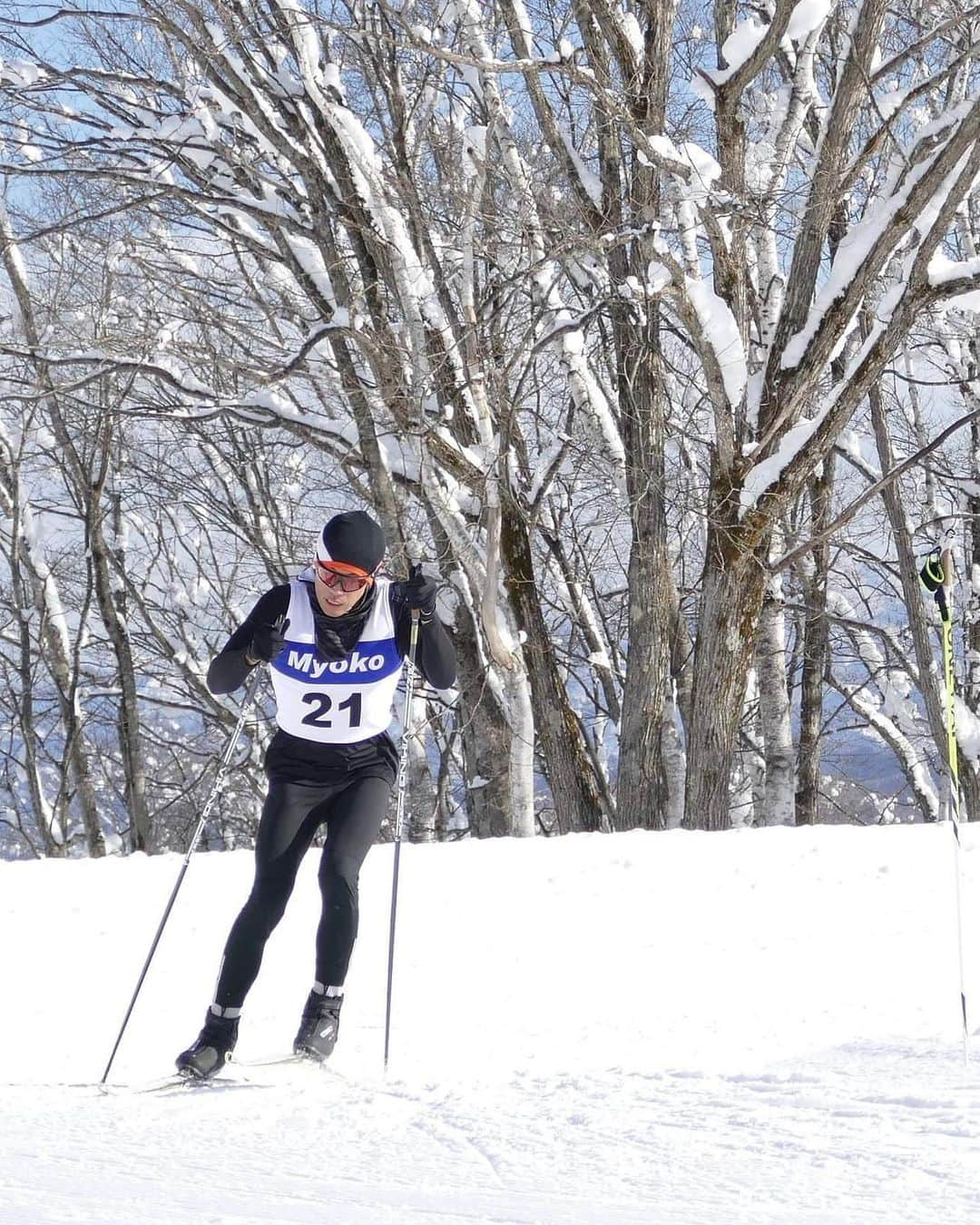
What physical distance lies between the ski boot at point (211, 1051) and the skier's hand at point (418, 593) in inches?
58.6

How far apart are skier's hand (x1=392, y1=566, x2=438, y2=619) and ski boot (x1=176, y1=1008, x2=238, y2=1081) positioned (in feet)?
Answer: 4.89

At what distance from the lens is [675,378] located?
12.1 meters

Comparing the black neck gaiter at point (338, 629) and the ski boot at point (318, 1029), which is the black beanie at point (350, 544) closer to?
the black neck gaiter at point (338, 629)

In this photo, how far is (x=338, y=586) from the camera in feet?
12.9

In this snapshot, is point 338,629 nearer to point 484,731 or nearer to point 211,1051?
point 211,1051

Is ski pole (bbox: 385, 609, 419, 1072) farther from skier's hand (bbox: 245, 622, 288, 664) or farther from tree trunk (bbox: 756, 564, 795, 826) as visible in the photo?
tree trunk (bbox: 756, 564, 795, 826)

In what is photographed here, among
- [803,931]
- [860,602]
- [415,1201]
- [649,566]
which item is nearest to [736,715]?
[649,566]

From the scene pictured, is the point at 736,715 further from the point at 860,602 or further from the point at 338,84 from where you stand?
the point at 860,602

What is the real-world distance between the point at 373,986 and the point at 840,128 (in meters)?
6.46

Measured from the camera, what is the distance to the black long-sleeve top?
3.99m

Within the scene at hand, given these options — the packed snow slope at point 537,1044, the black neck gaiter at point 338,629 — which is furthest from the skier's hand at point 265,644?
the packed snow slope at point 537,1044

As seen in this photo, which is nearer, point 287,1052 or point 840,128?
point 287,1052

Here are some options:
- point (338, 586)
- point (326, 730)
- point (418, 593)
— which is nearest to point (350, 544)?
point (338, 586)

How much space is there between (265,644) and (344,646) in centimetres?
27
